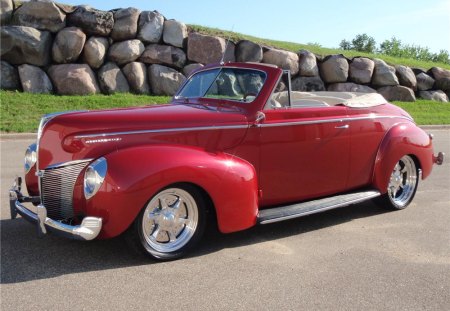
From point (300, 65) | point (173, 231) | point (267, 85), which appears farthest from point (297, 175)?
point (300, 65)

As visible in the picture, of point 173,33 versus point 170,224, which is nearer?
point 170,224

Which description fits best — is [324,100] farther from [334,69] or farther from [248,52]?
[334,69]

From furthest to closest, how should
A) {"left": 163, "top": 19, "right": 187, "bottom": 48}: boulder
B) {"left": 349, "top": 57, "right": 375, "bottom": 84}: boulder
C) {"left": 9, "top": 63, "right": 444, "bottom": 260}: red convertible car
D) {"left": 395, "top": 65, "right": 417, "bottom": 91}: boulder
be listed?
1. {"left": 395, "top": 65, "right": 417, "bottom": 91}: boulder
2. {"left": 349, "top": 57, "right": 375, "bottom": 84}: boulder
3. {"left": 163, "top": 19, "right": 187, "bottom": 48}: boulder
4. {"left": 9, "top": 63, "right": 444, "bottom": 260}: red convertible car

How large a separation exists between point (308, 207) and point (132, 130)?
194 centimetres

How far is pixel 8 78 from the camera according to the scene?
13.7 m

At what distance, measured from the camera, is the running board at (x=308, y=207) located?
4.56 meters

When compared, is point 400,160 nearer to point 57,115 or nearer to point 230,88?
point 230,88

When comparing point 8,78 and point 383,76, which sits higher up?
point 8,78

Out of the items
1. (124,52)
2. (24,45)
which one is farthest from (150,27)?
(24,45)

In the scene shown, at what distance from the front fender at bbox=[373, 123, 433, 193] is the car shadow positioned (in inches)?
32.3

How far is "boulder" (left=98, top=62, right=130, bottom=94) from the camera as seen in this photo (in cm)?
1465

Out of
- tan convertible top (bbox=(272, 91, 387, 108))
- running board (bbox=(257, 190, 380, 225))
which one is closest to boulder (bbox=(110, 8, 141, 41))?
tan convertible top (bbox=(272, 91, 387, 108))

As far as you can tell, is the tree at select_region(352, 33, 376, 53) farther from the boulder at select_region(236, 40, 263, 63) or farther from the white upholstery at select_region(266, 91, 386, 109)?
the white upholstery at select_region(266, 91, 386, 109)

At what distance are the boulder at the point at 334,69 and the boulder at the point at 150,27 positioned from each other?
6.36m
